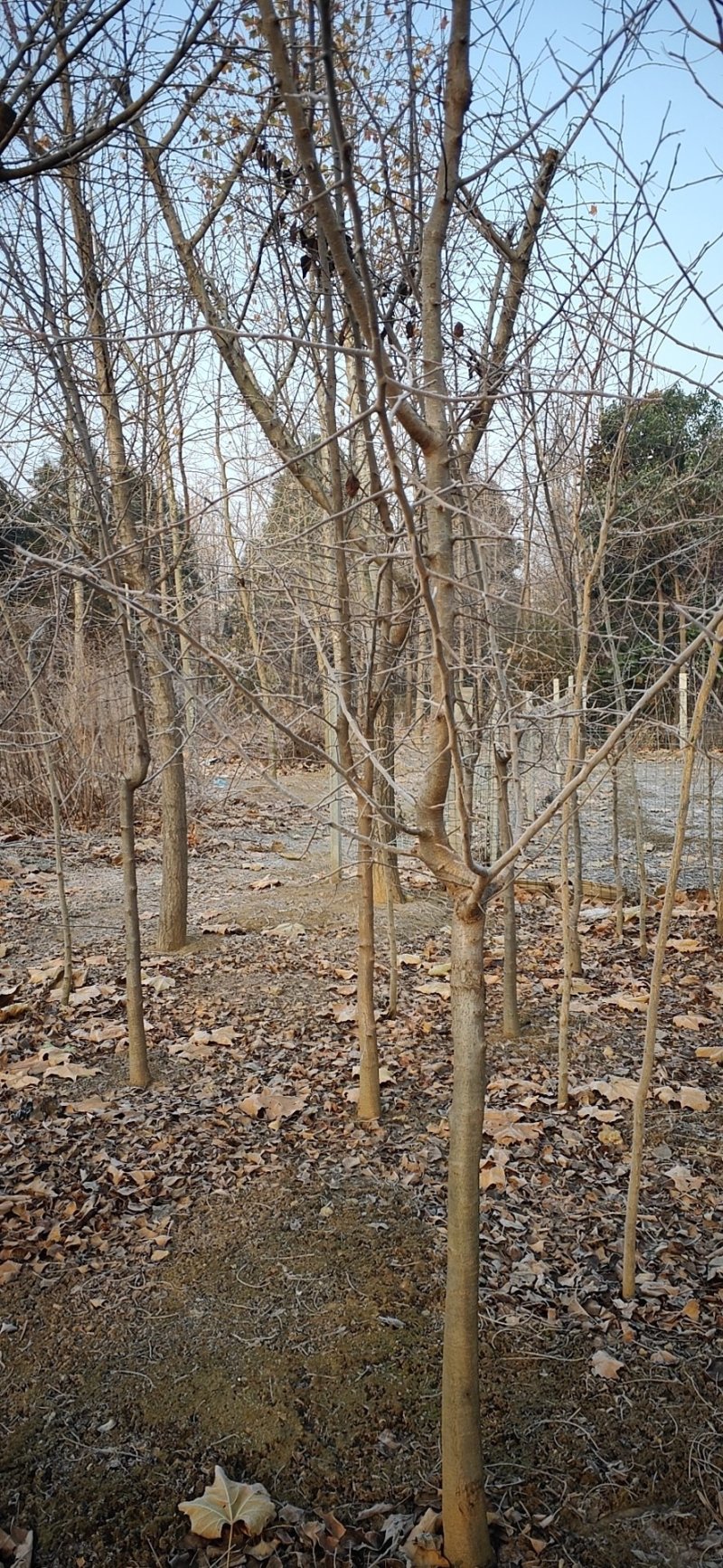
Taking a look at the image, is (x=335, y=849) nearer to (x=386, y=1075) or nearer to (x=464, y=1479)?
(x=386, y=1075)

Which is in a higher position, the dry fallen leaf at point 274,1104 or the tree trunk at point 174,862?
the tree trunk at point 174,862

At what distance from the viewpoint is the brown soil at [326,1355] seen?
7.29 feet

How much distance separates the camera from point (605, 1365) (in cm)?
263

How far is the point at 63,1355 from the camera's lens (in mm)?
2750

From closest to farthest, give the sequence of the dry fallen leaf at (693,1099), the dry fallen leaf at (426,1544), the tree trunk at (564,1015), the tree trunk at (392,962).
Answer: the dry fallen leaf at (426,1544) < the tree trunk at (564,1015) < the dry fallen leaf at (693,1099) < the tree trunk at (392,962)

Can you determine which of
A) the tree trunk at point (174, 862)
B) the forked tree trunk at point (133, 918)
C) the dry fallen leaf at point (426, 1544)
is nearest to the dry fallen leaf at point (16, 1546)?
the dry fallen leaf at point (426, 1544)

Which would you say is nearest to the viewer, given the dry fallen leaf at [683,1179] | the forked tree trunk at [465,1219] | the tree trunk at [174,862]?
the forked tree trunk at [465,1219]

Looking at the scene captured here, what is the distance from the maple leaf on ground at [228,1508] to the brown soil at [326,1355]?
0.06m

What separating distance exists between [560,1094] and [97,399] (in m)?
3.85

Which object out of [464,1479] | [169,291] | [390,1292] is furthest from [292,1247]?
[169,291]

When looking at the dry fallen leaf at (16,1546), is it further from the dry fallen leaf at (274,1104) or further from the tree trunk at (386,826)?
the tree trunk at (386,826)

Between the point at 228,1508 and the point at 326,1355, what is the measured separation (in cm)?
58

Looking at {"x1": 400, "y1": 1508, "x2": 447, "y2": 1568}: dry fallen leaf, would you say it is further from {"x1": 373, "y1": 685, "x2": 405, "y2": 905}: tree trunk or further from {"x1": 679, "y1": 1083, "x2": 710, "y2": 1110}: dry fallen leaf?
{"x1": 373, "y1": 685, "x2": 405, "y2": 905}: tree trunk

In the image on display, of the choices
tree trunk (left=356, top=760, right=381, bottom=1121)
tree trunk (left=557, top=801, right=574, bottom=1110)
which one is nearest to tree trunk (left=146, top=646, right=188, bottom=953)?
tree trunk (left=356, top=760, right=381, bottom=1121)
